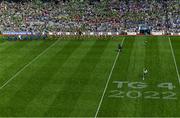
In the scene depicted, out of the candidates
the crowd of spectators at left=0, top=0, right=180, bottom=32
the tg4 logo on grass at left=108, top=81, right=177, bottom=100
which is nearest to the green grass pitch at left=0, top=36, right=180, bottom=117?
the tg4 logo on grass at left=108, top=81, right=177, bottom=100

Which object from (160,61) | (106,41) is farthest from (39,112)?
(106,41)

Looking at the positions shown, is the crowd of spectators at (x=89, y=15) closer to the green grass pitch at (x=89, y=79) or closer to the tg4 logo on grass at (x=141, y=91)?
the green grass pitch at (x=89, y=79)

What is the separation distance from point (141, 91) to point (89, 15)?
167 ft

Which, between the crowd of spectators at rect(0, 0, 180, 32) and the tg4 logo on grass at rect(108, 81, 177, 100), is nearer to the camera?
the tg4 logo on grass at rect(108, 81, 177, 100)

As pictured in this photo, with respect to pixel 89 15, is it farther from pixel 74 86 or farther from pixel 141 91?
pixel 141 91

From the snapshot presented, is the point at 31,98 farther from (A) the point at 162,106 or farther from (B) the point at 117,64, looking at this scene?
(B) the point at 117,64

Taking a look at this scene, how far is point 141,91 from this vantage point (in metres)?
43.5

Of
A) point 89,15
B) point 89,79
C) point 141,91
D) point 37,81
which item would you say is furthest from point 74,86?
point 89,15

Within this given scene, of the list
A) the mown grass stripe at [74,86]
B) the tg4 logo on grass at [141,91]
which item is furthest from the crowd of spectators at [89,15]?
the tg4 logo on grass at [141,91]

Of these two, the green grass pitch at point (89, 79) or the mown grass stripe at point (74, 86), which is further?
the green grass pitch at point (89, 79)

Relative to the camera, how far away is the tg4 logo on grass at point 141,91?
41812 millimetres

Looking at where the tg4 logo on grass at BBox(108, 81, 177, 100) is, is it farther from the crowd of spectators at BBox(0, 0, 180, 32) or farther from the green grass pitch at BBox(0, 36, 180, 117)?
the crowd of spectators at BBox(0, 0, 180, 32)

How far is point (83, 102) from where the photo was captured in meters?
40.1

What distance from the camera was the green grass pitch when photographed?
38.4 m
